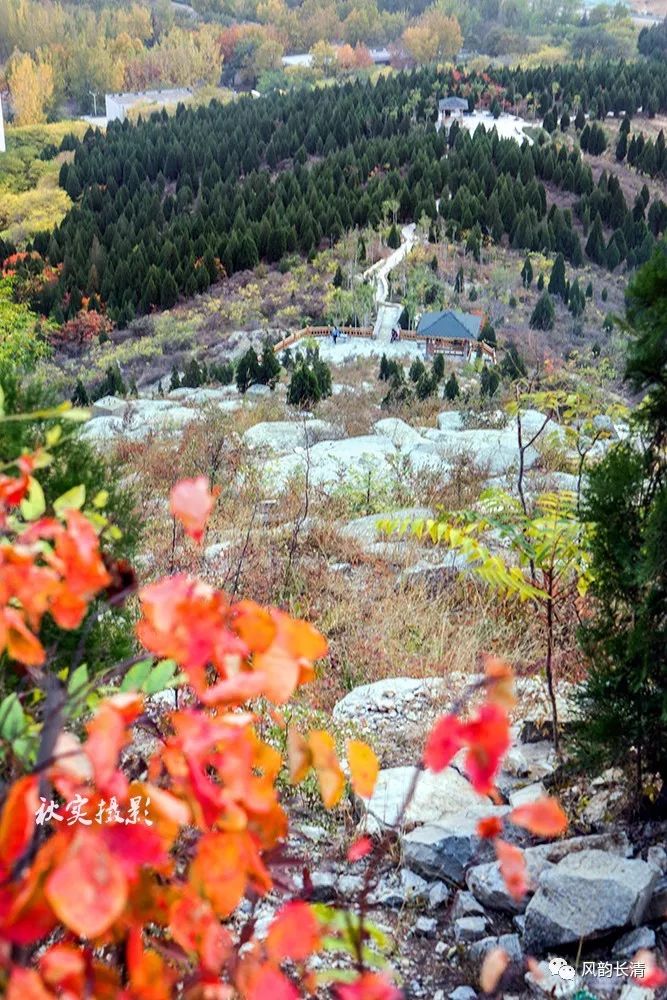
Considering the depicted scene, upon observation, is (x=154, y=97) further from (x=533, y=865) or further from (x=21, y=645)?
(x=21, y=645)

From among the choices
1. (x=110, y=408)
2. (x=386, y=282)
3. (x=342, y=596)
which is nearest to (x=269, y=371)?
(x=110, y=408)

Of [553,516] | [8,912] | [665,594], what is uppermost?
[8,912]

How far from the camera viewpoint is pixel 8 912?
2.34 feet

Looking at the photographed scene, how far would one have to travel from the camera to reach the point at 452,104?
38.6 meters

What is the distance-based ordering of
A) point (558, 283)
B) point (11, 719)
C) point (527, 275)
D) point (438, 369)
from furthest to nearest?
1. point (527, 275)
2. point (558, 283)
3. point (438, 369)
4. point (11, 719)

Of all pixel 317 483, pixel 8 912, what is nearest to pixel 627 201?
pixel 317 483

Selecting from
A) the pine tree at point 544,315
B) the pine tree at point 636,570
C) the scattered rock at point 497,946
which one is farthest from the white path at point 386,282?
the scattered rock at point 497,946

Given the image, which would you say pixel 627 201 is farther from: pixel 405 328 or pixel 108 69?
pixel 108 69

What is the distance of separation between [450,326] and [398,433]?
28.5 feet

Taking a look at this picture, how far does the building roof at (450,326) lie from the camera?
16875 mm

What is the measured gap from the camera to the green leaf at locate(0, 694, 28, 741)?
103cm

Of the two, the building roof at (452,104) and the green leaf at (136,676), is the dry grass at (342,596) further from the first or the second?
the building roof at (452,104)

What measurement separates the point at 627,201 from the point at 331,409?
2147cm

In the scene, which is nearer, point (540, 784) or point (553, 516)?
point (540, 784)
